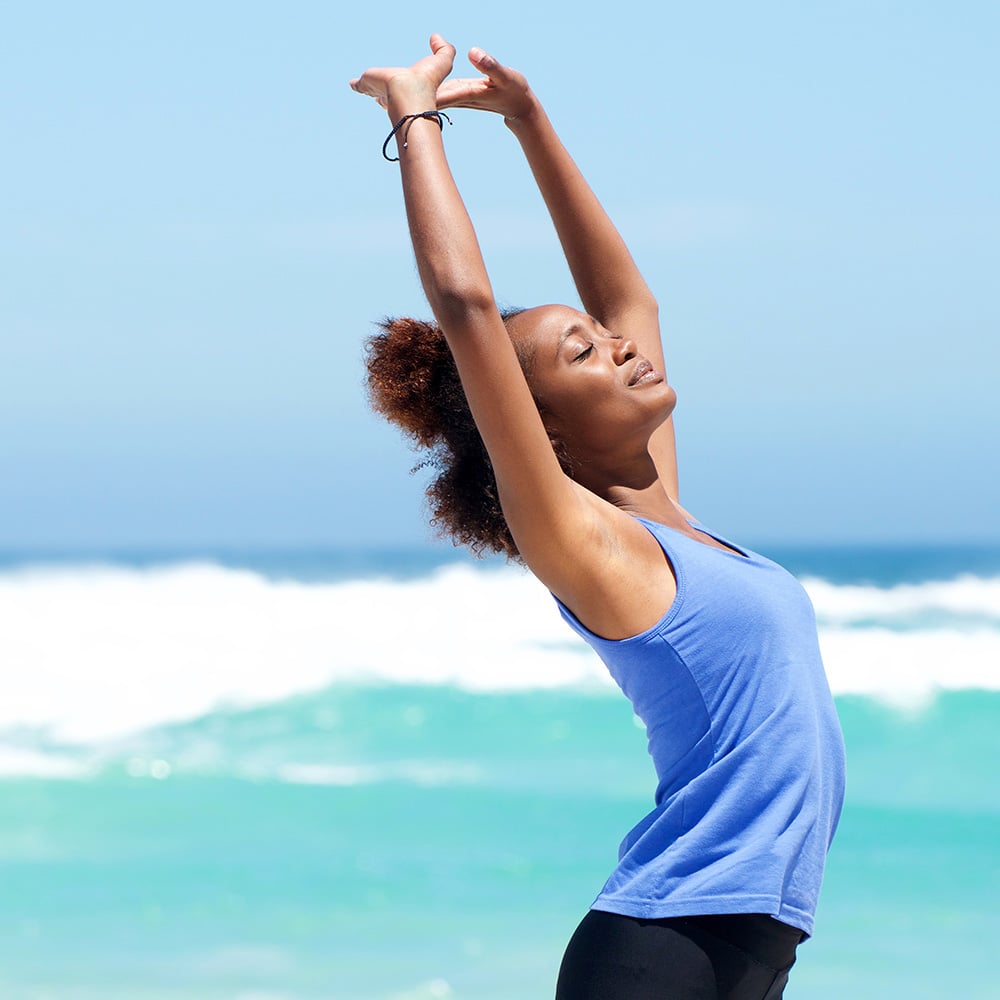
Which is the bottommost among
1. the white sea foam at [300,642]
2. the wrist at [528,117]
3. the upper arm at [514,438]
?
the upper arm at [514,438]

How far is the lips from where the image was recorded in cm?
234

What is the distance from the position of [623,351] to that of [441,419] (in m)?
0.37

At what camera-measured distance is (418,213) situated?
2014 mm

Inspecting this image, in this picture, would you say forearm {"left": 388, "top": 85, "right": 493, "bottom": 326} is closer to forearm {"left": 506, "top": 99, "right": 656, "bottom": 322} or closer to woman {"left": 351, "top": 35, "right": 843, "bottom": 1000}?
woman {"left": 351, "top": 35, "right": 843, "bottom": 1000}

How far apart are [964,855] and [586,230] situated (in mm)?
5559

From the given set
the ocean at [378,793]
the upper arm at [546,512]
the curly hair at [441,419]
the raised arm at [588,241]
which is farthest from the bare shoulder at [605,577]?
the ocean at [378,793]

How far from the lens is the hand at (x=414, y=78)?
7.12 ft

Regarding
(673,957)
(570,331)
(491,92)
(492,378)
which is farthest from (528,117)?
(673,957)

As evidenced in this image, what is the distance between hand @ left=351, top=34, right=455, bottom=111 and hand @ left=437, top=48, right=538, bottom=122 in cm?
21

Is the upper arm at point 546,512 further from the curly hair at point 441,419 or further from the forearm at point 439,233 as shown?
the curly hair at point 441,419

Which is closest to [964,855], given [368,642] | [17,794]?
[17,794]

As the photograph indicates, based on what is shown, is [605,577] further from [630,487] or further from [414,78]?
[414,78]

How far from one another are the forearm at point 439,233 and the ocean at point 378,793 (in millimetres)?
3982

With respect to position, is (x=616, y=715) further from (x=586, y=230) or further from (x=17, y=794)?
(x=586, y=230)
